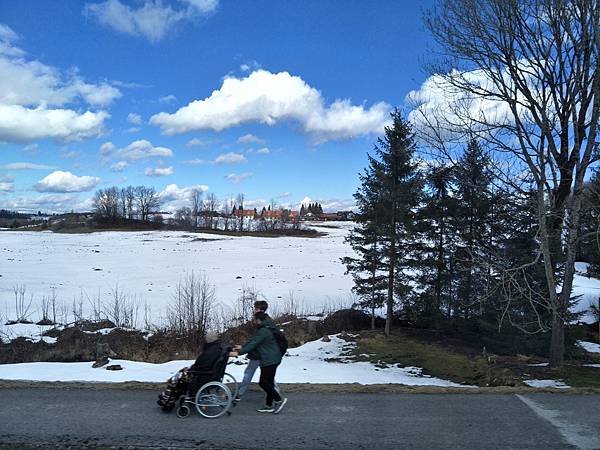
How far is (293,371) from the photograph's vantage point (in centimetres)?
1209

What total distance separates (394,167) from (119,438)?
52.2ft

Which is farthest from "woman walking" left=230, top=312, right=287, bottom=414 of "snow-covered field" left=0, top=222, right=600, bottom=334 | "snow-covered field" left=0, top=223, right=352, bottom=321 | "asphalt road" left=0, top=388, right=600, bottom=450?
"snow-covered field" left=0, top=223, right=352, bottom=321

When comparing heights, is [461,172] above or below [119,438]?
above

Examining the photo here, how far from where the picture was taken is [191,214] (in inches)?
4791

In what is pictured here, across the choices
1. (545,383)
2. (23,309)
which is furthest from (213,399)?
(23,309)

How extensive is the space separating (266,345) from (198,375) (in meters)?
1.13

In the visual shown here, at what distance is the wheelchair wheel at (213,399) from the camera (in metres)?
6.71

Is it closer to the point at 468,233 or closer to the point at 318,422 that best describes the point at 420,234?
the point at 468,233

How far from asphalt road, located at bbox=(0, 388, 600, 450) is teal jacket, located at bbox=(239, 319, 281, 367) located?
2.64 ft

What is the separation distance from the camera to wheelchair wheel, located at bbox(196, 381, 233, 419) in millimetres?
6707

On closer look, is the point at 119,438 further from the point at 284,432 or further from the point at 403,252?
the point at 403,252

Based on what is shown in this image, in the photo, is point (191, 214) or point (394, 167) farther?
point (191, 214)

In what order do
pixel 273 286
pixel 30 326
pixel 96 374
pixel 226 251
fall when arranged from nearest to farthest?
pixel 96 374
pixel 30 326
pixel 273 286
pixel 226 251

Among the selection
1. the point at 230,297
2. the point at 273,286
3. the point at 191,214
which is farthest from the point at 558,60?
the point at 191,214
